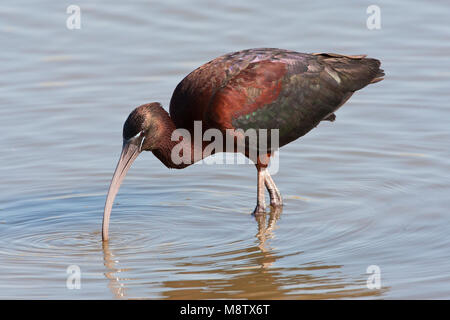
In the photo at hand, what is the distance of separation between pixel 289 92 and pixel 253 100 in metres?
0.44

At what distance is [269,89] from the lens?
9172mm

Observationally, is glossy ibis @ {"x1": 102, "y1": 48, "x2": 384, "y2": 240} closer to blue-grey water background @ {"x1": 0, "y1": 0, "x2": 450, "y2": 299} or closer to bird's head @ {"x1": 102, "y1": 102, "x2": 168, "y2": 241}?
bird's head @ {"x1": 102, "y1": 102, "x2": 168, "y2": 241}

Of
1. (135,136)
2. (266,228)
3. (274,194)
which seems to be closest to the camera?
(135,136)

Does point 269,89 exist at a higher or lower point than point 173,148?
higher

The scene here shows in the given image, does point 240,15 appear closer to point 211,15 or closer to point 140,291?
point 211,15

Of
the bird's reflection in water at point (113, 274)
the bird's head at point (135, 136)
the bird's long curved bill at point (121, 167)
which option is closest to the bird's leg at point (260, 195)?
the bird's head at point (135, 136)

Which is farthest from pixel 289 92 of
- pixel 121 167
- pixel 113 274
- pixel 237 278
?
pixel 113 274

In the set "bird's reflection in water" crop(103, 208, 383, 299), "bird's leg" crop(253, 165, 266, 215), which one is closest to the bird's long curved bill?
"bird's reflection in water" crop(103, 208, 383, 299)

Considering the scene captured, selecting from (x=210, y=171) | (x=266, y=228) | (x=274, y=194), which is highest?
(x=210, y=171)

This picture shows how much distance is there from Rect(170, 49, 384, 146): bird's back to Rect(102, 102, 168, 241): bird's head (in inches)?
10.8

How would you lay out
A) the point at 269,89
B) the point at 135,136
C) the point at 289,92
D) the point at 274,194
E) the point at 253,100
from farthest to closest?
the point at 274,194, the point at 289,92, the point at 269,89, the point at 253,100, the point at 135,136

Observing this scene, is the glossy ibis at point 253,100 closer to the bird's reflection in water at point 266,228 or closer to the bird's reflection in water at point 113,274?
the bird's reflection in water at point 266,228

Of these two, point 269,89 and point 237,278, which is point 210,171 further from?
point 237,278

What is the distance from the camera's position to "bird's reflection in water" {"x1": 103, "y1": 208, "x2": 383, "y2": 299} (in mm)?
7371
